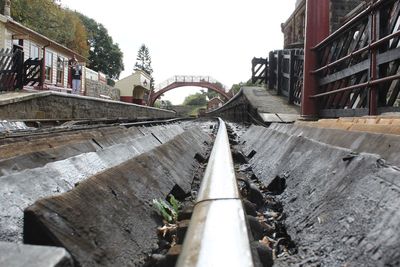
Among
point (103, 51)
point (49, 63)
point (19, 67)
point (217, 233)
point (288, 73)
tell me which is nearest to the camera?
point (217, 233)

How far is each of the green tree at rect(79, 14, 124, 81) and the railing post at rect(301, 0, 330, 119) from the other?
6710 cm

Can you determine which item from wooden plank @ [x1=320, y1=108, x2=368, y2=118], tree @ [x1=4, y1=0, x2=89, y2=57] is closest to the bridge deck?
wooden plank @ [x1=320, y1=108, x2=368, y2=118]

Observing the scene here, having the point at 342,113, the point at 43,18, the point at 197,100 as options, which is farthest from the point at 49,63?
the point at 197,100

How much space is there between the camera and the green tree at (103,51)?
228 feet

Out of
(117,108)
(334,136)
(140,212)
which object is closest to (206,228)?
(140,212)

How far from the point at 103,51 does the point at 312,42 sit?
6896cm

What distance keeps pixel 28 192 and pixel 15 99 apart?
7.59m

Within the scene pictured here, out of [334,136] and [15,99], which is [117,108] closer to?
[15,99]

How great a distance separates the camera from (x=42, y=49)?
20.9m

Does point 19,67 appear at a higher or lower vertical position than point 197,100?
lower

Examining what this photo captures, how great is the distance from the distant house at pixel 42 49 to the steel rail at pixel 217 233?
1521 centimetres

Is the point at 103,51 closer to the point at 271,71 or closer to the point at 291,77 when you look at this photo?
the point at 271,71

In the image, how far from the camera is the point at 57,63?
23047mm

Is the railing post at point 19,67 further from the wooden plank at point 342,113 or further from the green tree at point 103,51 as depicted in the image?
the green tree at point 103,51
